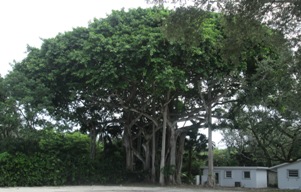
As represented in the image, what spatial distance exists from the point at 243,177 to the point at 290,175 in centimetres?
474

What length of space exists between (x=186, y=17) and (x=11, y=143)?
15180 mm

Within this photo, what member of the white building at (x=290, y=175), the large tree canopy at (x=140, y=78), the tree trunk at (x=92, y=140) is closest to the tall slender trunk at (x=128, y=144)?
the large tree canopy at (x=140, y=78)

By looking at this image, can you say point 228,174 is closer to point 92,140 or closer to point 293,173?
point 293,173

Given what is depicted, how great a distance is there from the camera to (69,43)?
927 inches

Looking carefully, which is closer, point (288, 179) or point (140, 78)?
point (140, 78)

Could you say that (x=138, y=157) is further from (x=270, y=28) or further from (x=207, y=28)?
(x=270, y=28)

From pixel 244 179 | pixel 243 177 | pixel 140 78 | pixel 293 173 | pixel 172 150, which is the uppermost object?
pixel 140 78

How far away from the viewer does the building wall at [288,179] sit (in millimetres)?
29625

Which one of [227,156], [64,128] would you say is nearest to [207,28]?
[64,128]

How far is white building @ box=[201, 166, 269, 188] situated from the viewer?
33.4 metres

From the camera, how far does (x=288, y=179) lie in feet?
99.0

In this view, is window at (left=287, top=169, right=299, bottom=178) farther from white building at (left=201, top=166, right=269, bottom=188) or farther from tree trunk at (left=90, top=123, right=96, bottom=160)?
tree trunk at (left=90, top=123, right=96, bottom=160)

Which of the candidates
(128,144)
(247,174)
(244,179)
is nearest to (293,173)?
(247,174)

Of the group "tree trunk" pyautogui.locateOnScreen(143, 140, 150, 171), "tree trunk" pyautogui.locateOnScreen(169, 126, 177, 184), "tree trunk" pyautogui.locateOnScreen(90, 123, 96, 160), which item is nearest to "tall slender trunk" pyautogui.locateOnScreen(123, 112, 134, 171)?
"tree trunk" pyautogui.locateOnScreen(143, 140, 150, 171)
